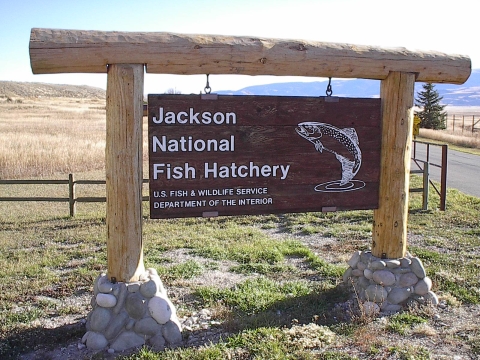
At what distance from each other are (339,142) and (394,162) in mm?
664

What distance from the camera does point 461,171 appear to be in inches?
712

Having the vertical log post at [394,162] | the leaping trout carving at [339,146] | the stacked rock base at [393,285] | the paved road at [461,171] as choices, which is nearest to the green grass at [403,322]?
the stacked rock base at [393,285]

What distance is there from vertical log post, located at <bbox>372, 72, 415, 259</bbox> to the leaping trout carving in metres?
0.32

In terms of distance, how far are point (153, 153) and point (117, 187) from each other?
0.48 m

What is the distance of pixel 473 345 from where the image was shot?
4.65 metres

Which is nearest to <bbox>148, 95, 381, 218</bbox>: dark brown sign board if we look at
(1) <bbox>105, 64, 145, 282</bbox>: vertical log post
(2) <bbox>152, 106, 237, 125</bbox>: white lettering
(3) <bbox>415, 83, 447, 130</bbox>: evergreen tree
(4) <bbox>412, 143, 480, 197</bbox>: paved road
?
(2) <bbox>152, 106, 237, 125</bbox>: white lettering

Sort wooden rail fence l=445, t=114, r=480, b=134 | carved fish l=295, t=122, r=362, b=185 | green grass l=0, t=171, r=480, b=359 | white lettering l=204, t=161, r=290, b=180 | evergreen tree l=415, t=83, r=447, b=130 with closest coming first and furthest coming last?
green grass l=0, t=171, r=480, b=359, white lettering l=204, t=161, r=290, b=180, carved fish l=295, t=122, r=362, b=185, evergreen tree l=415, t=83, r=447, b=130, wooden rail fence l=445, t=114, r=480, b=134

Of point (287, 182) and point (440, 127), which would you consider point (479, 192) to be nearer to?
point (287, 182)

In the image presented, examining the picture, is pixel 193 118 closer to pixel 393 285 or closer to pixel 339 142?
pixel 339 142

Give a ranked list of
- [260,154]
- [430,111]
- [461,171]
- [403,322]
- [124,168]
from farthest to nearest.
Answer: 1. [430,111]
2. [461,171]
3. [260,154]
4. [403,322]
5. [124,168]

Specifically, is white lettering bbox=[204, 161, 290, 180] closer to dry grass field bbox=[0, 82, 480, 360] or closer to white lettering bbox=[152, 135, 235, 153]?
white lettering bbox=[152, 135, 235, 153]

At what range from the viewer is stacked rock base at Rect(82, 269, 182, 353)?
4.70 meters

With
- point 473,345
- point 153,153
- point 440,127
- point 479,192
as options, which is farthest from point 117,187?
point 440,127

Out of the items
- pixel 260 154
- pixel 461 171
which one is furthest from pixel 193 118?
pixel 461 171
